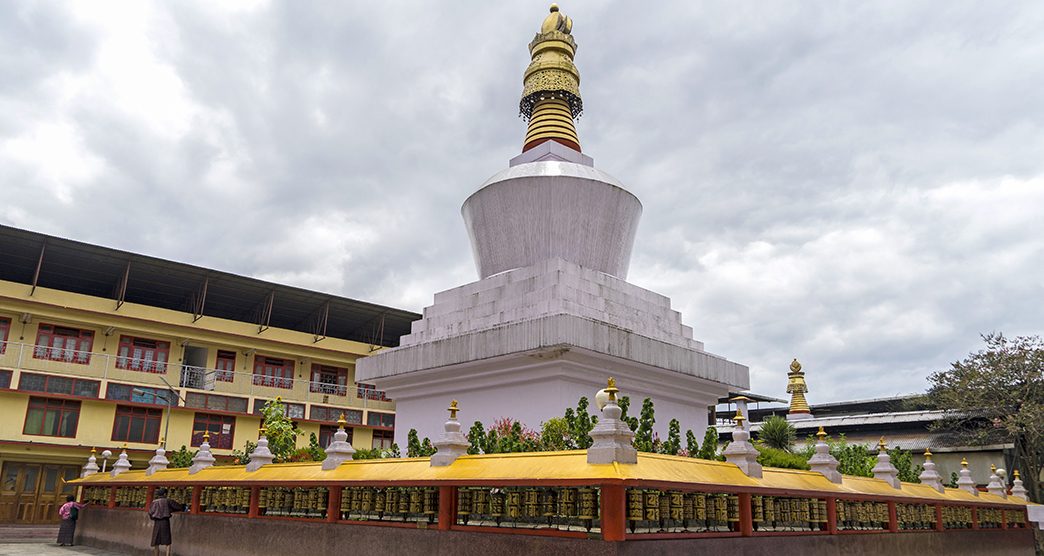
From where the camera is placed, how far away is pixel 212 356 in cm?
4106

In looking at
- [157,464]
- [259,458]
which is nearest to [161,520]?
[259,458]

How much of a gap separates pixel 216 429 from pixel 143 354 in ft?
17.4

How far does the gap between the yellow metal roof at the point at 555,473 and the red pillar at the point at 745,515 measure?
0.72ft

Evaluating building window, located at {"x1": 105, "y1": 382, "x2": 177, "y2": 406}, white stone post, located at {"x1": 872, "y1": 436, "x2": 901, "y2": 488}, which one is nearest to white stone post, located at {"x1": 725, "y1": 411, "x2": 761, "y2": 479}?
white stone post, located at {"x1": 872, "y1": 436, "x2": 901, "y2": 488}

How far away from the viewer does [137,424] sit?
117ft

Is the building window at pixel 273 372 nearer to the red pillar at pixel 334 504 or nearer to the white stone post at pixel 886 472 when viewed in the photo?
the red pillar at pixel 334 504

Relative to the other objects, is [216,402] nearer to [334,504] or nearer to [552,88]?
[552,88]

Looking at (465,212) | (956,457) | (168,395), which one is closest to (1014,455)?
(956,457)

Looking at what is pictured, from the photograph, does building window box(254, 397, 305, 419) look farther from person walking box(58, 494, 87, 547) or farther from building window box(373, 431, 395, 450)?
person walking box(58, 494, 87, 547)

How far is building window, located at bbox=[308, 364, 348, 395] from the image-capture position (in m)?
43.2

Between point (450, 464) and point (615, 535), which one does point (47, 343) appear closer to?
point (450, 464)

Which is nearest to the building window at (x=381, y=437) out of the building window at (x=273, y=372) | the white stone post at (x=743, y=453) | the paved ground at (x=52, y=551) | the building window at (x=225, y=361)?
the building window at (x=273, y=372)

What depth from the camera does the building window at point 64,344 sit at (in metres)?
34.6

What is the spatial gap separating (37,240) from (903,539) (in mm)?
35873
